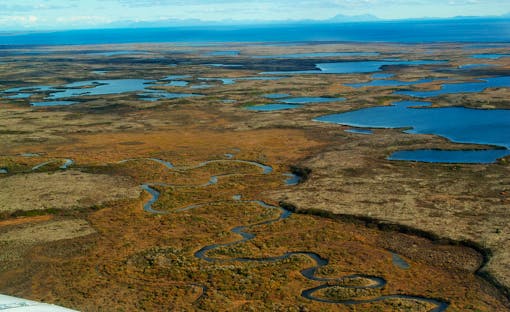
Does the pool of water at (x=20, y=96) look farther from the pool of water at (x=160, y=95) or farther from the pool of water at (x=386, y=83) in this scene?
the pool of water at (x=386, y=83)

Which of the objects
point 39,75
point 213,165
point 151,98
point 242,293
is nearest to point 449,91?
point 151,98

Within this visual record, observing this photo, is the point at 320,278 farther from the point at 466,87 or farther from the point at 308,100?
the point at 466,87

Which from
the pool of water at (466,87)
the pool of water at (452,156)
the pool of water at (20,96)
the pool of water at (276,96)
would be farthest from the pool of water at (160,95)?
the pool of water at (452,156)

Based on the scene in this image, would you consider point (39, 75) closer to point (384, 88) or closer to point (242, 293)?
point (384, 88)

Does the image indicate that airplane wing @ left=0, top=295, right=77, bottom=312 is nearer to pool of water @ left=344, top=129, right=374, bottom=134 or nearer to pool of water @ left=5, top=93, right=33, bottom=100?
pool of water @ left=344, top=129, right=374, bottom=134

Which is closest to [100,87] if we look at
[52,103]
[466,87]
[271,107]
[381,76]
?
[52,103]

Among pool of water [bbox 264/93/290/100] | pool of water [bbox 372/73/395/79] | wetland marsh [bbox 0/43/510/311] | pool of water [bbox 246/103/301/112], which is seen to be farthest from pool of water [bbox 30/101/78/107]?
pool of water [bbox 372/73/395/79]
